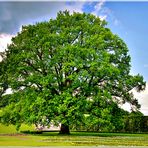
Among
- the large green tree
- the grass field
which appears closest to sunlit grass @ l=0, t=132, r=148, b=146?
the grass field

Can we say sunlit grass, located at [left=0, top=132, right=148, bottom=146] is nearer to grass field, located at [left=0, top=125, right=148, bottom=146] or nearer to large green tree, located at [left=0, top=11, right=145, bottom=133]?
grass field, located at [left=0, top=125, right=148, bottom=146]

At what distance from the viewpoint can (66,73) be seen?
58.2 meters

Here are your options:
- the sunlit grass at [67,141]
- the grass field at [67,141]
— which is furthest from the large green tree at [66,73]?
the sunlit grass at [67,141]

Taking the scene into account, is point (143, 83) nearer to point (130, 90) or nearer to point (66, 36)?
point (130, 90)

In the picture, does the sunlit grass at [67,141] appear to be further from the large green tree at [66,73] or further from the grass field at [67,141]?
the large green tree at [66,73]

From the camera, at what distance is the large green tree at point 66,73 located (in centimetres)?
5525

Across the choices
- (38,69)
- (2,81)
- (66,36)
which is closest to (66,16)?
(66,36)

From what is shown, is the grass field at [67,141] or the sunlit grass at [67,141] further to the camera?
the grass field at [67,141]

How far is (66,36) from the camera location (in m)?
58.7

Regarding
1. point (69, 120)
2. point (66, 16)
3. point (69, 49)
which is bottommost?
point (69, 120)

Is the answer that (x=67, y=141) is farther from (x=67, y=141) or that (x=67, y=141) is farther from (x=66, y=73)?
(x=66, y=73)

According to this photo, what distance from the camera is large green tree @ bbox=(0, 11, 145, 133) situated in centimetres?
5525

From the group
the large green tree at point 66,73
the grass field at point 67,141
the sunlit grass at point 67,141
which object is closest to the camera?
the sunlit grass at point 67,141

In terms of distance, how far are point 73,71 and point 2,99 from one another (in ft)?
41.9
